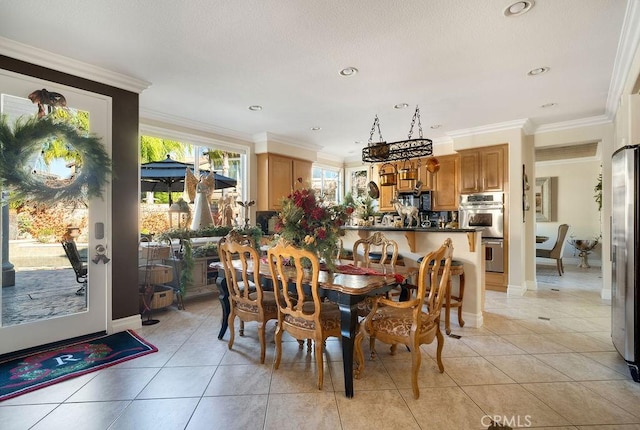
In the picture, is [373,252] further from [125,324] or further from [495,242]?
[125,324]

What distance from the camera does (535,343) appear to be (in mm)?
3037

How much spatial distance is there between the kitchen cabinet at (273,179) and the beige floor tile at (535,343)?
372cm

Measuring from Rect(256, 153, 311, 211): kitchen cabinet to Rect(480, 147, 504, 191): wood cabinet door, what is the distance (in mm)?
3043

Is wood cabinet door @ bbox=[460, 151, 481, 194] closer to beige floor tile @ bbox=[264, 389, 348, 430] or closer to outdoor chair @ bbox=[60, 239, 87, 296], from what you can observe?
beige floor tile @ bbox=[264, 389, 348, 430]

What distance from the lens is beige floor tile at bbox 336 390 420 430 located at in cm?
185

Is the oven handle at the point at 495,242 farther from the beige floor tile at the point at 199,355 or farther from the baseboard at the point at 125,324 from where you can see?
the baseboard at the point at 125,324

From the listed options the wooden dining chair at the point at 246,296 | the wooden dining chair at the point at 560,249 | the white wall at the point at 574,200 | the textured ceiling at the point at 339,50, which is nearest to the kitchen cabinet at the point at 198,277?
the wooden dining chair at the point at 246,296

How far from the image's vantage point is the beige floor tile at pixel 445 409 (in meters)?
1.86


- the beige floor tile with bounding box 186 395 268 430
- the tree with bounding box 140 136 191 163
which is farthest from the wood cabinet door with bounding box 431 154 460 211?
the beige floor tile with bounding box 186 395 268 430

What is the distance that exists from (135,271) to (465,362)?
343cm

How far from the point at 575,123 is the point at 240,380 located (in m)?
5.82

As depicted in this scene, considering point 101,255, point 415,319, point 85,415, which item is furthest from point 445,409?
point 101,255

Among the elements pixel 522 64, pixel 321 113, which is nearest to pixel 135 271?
pixel 321 113

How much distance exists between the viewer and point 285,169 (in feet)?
19.4
